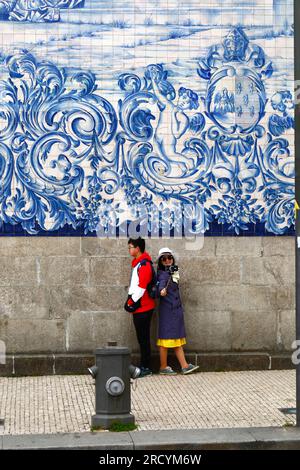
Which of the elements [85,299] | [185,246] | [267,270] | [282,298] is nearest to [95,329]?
[85,299]

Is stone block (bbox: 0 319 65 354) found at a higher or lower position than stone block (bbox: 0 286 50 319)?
lower

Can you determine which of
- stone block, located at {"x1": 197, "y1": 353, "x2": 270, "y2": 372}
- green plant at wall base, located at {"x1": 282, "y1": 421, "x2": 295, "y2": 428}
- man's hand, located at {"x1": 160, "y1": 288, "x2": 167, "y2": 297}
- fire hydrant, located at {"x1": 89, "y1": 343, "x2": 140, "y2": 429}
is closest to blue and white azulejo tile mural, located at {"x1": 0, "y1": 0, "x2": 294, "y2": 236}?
man's hand, located at {"x1": 160, "y1": 288, "x2": 167, "y2": 297}

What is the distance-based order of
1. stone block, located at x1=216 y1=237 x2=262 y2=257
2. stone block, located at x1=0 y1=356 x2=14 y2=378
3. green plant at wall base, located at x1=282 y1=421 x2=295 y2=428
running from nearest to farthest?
green plant at wall base, located at x1=282 y1=421 x2=295 y2=428 < stone block, located at x1=0 y1=356 x2=14 y2=378 < stone block, located at x1=216 y1=237 x2=262 y2=257

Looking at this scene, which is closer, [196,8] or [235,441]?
[235,441]

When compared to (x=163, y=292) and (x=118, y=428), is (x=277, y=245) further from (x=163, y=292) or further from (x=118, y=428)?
(x=118, y=428)

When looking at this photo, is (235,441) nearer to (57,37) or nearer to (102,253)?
(102,253)

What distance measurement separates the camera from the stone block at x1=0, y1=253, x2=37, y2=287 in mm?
12430

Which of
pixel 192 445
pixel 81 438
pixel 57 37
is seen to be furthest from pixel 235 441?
pixel 57 37

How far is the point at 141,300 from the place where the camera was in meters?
12.3

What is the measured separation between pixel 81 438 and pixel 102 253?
12.4ft

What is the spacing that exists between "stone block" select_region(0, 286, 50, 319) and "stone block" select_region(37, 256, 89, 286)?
17 cm

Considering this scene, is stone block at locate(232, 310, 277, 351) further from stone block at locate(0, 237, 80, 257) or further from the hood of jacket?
stone block at locate(0, 237, 80, 257)

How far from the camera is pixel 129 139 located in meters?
12.5

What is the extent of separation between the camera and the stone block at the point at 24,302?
40.8ft
